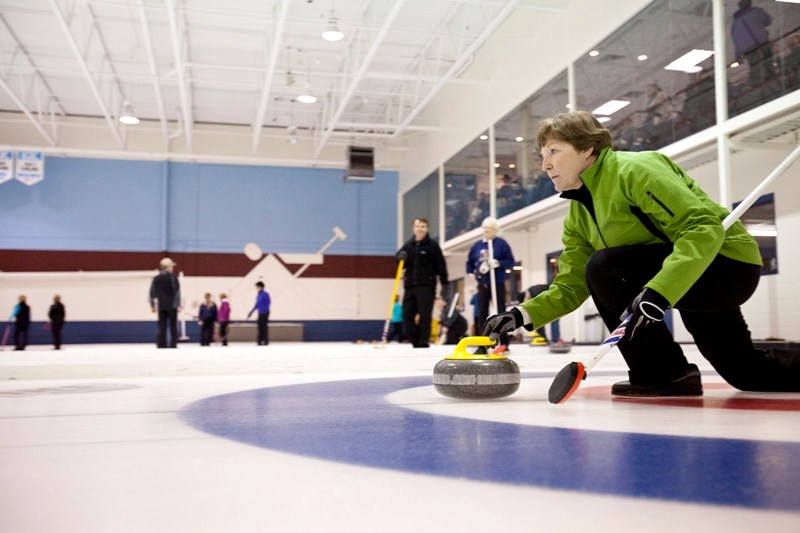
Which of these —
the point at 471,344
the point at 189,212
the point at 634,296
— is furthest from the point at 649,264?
the point at 189,212

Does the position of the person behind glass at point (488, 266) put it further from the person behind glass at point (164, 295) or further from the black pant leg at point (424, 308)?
the person behind glass at point (164, 295)

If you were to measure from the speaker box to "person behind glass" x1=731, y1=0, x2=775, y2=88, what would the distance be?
31.1 feet

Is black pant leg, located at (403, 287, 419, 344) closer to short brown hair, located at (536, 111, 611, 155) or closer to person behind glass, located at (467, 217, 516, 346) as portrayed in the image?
person behind glass, located at (467, 217, 516, 346)

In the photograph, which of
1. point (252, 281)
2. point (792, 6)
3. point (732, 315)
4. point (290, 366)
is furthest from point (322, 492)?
point (252, 281)

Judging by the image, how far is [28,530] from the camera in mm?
734

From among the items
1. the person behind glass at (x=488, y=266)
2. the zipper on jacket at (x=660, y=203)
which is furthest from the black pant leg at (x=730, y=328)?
the person behind glass at (x=488, y=266)

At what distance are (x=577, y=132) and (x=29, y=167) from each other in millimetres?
17468

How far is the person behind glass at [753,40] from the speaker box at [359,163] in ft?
31.1

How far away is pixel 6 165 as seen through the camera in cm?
1653

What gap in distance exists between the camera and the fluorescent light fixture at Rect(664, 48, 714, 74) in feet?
23.2

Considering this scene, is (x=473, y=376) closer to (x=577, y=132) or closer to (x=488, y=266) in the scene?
(x=577, y=132)

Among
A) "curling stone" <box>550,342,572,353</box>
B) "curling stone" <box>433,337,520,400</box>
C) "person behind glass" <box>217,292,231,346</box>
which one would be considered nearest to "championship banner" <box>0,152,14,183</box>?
"person behind glass" <box>217,292,231,346</box>

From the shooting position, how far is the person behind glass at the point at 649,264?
1.81 meters

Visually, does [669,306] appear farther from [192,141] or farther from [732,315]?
[192,141]
